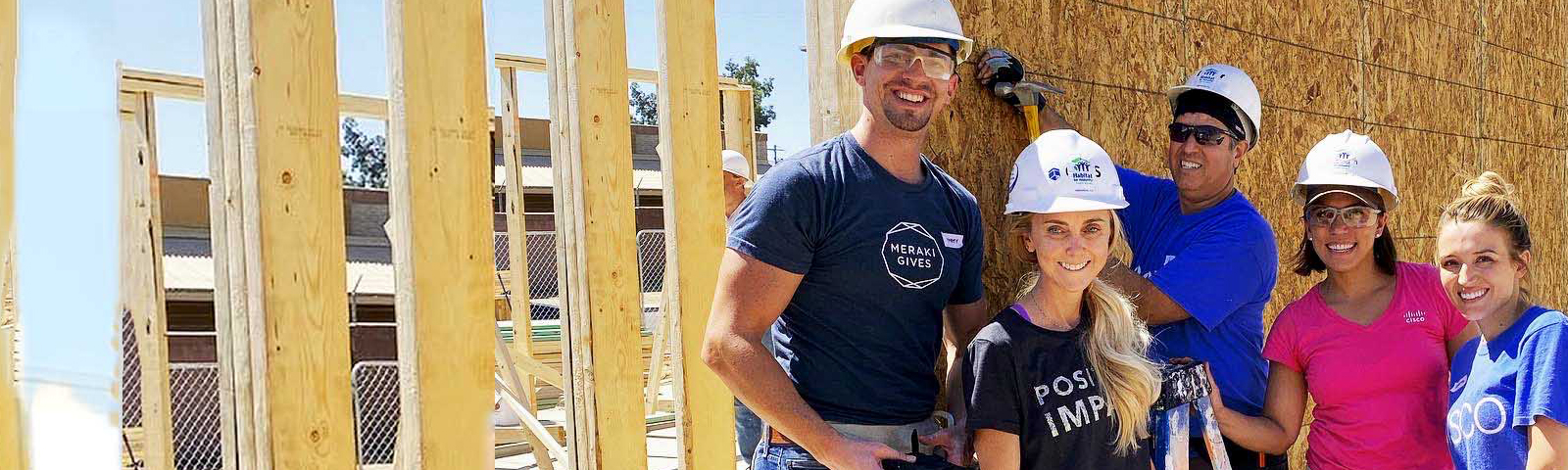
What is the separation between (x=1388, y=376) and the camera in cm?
271

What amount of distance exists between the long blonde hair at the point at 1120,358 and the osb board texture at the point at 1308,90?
672mm

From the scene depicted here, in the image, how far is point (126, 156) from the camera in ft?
21.1

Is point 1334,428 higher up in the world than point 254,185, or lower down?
lower down

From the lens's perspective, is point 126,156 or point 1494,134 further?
point 126,156

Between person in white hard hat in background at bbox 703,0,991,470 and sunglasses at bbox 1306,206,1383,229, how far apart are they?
1.05 meters

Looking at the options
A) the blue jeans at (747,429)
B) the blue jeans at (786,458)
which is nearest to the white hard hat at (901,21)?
the blue jeans at (786,458)

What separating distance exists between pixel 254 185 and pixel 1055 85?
2.27 m

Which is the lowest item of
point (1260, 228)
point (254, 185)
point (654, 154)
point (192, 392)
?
point (192, 392)

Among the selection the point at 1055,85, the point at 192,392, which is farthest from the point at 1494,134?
the point at 192,392

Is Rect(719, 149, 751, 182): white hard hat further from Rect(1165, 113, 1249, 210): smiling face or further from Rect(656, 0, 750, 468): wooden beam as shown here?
Rect(1165, 113, 1249, 210): smiling face

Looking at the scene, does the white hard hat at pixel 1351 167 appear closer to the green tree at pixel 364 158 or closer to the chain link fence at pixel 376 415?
the chain link fence at pixel 376 415

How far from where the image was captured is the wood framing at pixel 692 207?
3004 mm

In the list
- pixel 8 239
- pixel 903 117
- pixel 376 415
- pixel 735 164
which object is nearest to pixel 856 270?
pixel 903 117

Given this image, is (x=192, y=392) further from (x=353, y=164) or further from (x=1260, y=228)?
(x=353, y=164)
